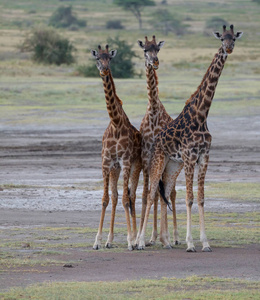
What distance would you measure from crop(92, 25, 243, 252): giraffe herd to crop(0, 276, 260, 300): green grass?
74.3 inches

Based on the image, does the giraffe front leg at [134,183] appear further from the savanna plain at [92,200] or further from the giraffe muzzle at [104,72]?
the giraffe muzzle at [104,72]

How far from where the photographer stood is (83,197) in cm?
1384

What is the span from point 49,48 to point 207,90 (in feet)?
135

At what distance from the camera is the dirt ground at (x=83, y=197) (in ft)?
27.1

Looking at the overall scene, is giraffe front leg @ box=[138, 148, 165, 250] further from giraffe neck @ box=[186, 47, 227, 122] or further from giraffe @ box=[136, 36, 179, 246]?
giraffe neck @ box=[186, 47, 227, 122]

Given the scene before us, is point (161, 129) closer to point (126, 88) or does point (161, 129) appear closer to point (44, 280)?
point (44, 280)

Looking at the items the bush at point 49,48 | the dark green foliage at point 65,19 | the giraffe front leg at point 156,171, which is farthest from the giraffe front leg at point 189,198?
the dark green foliage at point 65,19

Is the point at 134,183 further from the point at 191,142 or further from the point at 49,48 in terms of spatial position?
the point at 49,48

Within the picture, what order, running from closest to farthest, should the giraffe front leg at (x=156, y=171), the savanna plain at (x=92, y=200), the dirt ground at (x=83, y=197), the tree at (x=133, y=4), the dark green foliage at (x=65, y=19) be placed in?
the savanna plain at (x=92, y=200), the dirt ground at (x=83, y=197), the giraffe front leg at (x=156, y=171), the tree at (x=133, y=4), the dark green foliage at (x=65, y=19)

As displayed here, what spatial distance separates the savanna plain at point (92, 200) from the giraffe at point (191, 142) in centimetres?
66

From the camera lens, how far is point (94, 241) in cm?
1012

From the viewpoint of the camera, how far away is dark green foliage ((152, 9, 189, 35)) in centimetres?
8927

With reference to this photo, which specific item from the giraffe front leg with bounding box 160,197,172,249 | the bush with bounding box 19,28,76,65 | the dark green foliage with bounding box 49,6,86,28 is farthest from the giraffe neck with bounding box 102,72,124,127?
the dark green foliage with bounding box 49,6,86,28

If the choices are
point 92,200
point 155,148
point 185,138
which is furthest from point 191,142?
point 92,200
